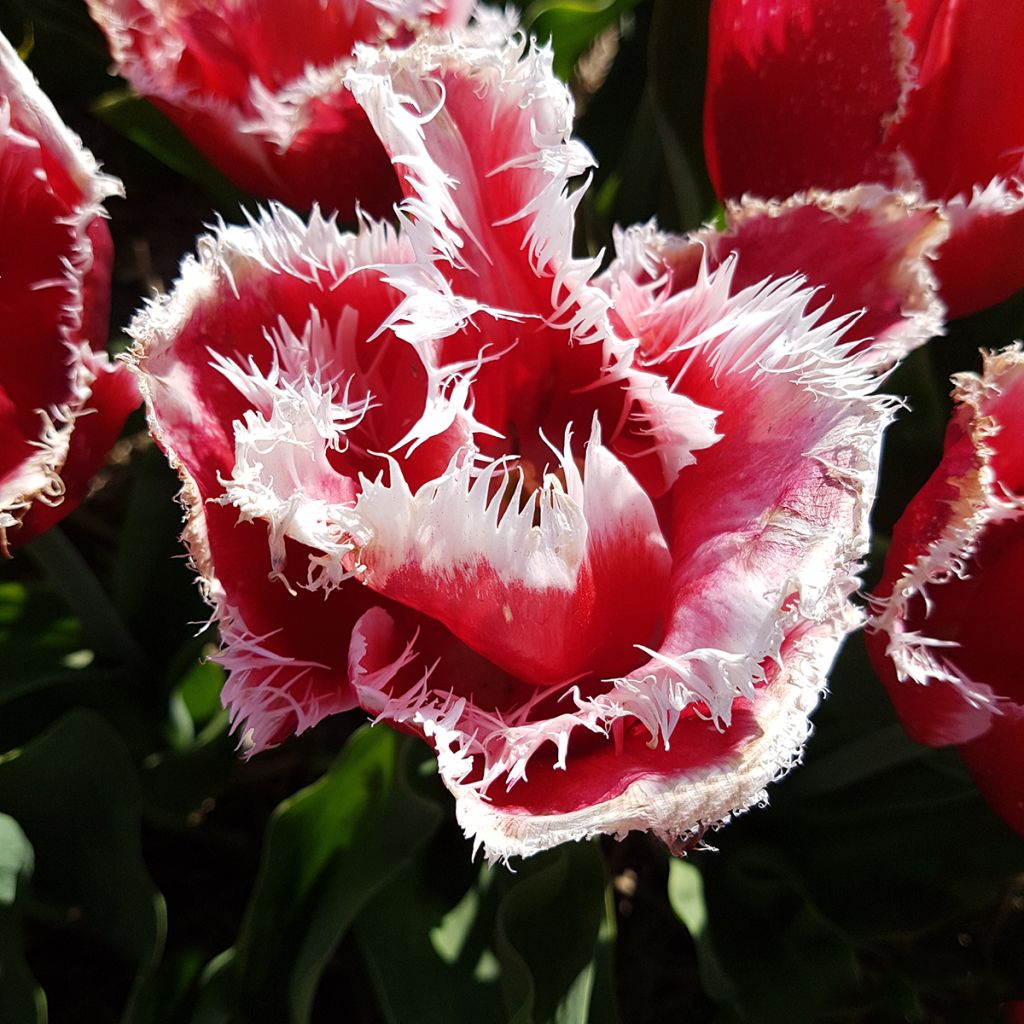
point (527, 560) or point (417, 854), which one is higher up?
point (527, 560)

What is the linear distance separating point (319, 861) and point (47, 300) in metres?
0.41

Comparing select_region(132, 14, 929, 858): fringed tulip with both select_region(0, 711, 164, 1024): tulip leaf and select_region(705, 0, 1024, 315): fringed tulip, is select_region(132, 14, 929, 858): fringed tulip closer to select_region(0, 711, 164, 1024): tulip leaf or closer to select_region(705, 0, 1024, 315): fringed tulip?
select_region(705, 0, 1024, 315): fringed tulip

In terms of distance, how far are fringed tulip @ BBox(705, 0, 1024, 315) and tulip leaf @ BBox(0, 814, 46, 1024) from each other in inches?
23.8

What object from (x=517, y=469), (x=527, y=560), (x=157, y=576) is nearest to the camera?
(x=527, y=560)

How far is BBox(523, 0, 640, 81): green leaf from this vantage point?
779 mm

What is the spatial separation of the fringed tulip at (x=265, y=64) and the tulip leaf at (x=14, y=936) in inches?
17.1

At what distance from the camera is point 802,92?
55cm

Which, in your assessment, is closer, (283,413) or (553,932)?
(283,413)

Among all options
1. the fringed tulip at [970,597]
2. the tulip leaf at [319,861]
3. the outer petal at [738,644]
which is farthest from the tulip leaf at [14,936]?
the fringed tulip at [970,597]

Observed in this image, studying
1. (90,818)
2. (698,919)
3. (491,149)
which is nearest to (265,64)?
(491,149)

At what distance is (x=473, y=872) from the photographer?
2.50 ft

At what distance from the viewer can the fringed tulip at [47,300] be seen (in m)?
0.47

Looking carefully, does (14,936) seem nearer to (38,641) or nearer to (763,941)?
(38,641)

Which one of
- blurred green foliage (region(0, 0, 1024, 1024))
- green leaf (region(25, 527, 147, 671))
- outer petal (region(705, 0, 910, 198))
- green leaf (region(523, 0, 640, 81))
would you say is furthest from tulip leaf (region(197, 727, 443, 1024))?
green leaf (region(523, 0, 640, 81))
